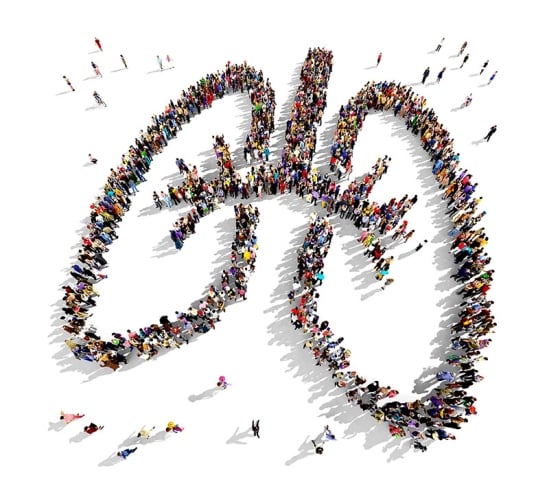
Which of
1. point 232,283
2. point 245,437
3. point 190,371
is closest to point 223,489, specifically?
point 245,437

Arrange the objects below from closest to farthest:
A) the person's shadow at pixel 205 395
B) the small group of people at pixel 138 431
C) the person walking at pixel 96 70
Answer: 1. the small group of people at pixel 138 431
2. the person's shadow at pixel 205 395
3. the person walking at pixel 96 70

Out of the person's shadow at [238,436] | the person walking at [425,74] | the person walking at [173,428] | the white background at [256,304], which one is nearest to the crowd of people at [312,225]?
the white background at [256,304]

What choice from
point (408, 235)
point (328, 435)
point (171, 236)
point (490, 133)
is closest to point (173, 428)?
point (328, 435)

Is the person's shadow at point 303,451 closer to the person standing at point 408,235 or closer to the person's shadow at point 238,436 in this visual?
the person's shadow at point 238,436

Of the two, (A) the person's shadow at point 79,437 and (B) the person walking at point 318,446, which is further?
(A) the person's shadow at point 79,437

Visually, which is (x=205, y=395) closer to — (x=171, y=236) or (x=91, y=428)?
(x=91, y=428)
